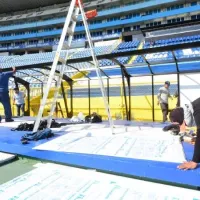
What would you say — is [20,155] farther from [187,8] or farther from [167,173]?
[187,8]

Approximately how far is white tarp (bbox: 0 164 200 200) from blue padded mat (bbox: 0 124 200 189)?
0.12 metres

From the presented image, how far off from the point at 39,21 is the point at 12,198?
154ft

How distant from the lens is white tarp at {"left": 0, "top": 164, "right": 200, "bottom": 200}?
2275 mm

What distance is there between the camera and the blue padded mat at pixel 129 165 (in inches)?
102

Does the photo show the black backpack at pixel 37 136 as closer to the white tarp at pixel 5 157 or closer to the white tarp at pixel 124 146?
the white tarp at pixel 124 146

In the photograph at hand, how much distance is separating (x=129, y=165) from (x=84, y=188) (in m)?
0.67

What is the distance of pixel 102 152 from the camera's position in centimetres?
334

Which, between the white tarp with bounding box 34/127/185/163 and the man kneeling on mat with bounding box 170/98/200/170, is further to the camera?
the white tarp with bounding box 34/127/185/163

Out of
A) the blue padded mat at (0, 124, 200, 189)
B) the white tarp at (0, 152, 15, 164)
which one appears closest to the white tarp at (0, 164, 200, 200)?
the blue padded mat at (0, 124, 200, 189)

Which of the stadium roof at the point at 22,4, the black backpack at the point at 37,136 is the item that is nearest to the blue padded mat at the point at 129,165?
the black backpack at the point at 37,136

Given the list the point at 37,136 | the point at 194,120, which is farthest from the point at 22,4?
the point at 194,120

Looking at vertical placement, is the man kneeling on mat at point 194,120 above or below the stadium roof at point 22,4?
below

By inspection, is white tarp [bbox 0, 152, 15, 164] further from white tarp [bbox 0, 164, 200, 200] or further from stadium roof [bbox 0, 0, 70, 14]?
stadium roof [bbox 0, 0, 70, 14]

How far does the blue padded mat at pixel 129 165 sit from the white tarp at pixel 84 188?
0.12 m
